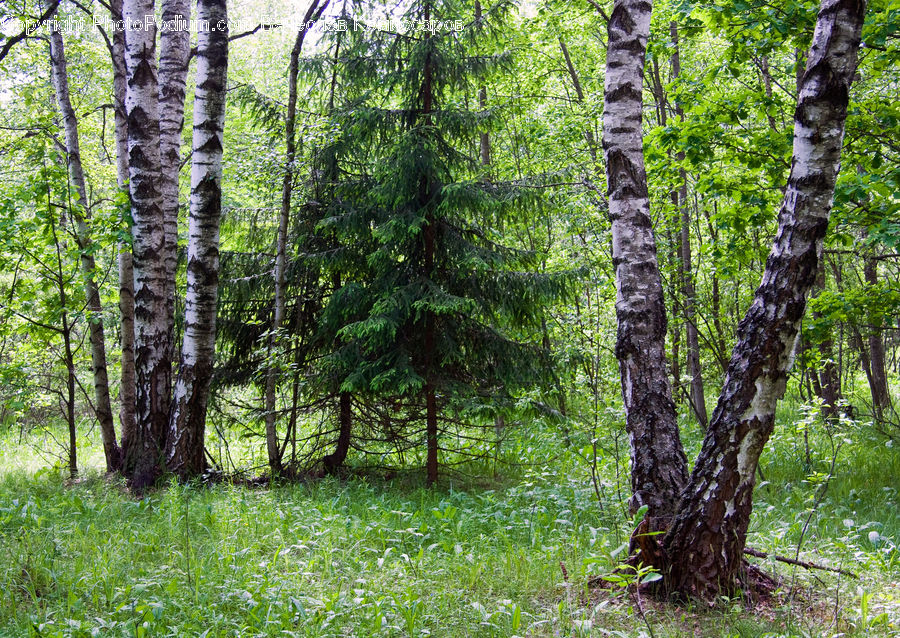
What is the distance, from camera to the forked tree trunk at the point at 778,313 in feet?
10.6

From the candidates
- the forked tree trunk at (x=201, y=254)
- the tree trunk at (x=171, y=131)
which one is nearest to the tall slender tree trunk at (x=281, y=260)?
the forked tree trunk at (x=201, y=254)

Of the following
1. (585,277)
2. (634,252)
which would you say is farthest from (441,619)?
(585,277)

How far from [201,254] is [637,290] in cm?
473

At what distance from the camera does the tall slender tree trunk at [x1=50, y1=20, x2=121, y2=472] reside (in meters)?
7.43

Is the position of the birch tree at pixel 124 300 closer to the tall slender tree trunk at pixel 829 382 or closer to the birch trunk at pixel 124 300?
the birch trunk at pixel 124 300

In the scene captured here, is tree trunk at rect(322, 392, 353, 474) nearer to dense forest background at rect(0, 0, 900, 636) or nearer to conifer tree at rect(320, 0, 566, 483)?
dense forest background at rect(0, 0, 900, 636)

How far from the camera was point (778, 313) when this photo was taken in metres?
3.28

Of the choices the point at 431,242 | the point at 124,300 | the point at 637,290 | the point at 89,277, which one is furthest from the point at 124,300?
the point at 637,290

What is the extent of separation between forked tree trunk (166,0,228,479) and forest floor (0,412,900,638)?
61 centimetres

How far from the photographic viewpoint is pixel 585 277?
24.9ft

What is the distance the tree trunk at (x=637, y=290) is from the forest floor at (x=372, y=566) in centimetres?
63

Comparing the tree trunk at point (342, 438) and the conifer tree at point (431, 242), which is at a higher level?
the conifer tree at point (431, 242)

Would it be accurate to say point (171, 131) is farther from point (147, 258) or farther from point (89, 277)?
point (89, 277)

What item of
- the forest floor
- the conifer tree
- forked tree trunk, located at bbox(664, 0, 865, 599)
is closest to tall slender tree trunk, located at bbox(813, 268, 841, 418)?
the forest floor
